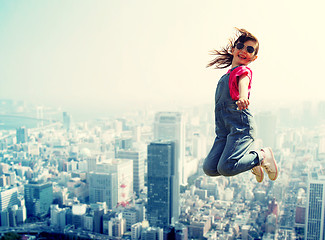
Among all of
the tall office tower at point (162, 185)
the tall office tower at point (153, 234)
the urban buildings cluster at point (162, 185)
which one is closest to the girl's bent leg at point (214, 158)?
the urban buildings cluster at point (162, 185)

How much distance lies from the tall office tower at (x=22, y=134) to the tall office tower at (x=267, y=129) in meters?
5.88

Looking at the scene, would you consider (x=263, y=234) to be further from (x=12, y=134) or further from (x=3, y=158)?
(x=12, y=134)

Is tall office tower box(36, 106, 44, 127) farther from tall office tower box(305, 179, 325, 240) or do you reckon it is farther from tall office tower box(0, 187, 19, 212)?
tall office tower box(305, 179, 325, 240)

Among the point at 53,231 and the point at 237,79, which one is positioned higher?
the point at 237,79

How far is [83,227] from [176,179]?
1.65 metres

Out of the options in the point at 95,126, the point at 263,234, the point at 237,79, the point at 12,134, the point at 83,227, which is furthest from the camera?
the point at 95,126

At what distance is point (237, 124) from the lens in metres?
0.93

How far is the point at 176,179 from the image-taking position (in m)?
5.79

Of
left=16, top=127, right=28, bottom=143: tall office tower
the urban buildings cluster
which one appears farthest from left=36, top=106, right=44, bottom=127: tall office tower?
left=16, top=127, right=28, bottom=143: tall office tower

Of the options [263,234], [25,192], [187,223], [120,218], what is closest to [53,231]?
[120,218]

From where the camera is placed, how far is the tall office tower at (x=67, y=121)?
9677mm

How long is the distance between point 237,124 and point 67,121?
934 cm

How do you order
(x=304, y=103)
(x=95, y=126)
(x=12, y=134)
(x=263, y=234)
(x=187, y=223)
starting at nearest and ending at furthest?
(x=263, y=234), (x=187, y=223), (x=304, y=103), (x=12, y=134), (x=95, y=126)

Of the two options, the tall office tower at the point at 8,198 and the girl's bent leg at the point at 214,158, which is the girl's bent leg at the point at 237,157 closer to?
the girl's bent leg at the point at 214,158
